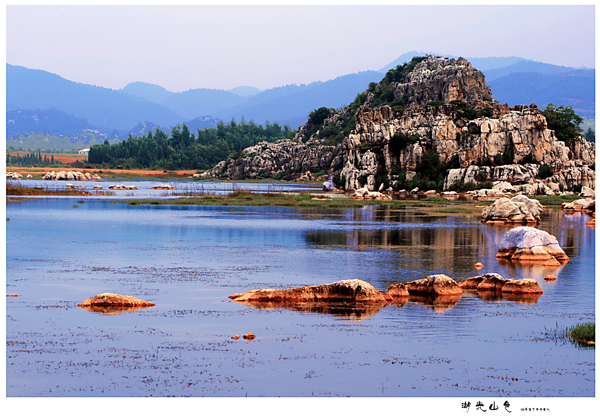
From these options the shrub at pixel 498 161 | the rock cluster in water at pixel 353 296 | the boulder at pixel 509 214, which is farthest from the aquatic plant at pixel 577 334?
the shrub at pixel 498 161

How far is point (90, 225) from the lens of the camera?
5797 cm

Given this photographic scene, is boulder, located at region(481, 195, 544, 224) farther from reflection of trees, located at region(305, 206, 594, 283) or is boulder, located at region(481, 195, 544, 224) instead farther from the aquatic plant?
the aquatic plant

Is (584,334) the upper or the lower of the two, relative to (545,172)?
lower

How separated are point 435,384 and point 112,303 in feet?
41.0

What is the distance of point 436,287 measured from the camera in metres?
25.6

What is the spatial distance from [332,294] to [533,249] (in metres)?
17.9

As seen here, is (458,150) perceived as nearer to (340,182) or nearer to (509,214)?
(340,182)

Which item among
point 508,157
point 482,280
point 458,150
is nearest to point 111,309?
point 482,280

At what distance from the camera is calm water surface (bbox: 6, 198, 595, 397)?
621 inches

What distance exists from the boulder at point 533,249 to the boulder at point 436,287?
1300 centimetres

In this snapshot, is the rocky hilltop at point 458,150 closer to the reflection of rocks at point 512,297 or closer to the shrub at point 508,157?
the shrub at point 508,157

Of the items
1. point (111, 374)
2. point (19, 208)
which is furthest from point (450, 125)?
point (111, 374)

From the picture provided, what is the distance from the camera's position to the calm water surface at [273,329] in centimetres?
1577

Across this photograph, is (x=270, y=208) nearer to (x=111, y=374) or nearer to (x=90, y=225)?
(x=90, y=225)
